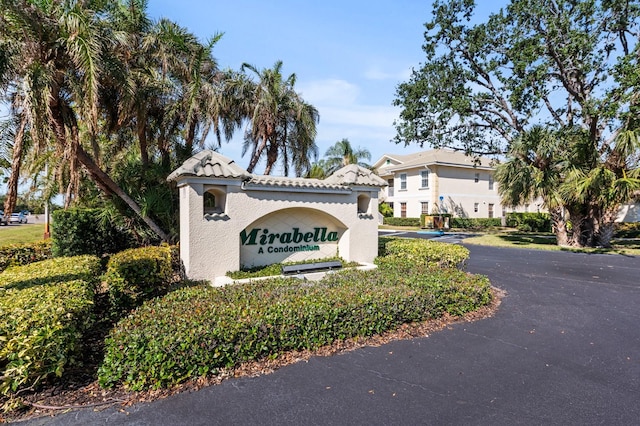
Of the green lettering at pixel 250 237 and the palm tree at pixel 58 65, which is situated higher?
the palm tree at pixel 58 65

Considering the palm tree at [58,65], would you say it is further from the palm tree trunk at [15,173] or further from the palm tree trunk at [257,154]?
the palm tree trunk at [257,154]

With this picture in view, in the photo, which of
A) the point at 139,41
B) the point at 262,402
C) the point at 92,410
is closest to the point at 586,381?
the point at 262,402

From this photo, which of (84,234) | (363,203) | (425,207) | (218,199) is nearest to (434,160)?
(425,207)

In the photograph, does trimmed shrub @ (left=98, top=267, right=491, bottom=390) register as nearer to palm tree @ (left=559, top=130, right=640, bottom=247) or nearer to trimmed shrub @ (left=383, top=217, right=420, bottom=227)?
→ palm tree @ (left=559, top=130, right=640, bottom=247)

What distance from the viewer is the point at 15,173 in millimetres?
6547

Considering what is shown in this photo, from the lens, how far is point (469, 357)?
189 inches

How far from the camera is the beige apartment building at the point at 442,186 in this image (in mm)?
32500

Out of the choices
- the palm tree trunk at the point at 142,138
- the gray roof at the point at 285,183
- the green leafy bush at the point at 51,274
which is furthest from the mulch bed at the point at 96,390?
the palm tree trunk at the point at 142,138

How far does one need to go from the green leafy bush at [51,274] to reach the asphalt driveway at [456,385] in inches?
116

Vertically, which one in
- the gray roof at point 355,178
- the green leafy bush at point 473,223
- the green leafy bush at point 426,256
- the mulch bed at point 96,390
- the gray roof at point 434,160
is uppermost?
the gray roof at point 434,160

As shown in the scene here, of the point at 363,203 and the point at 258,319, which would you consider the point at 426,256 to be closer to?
the point at 363,203

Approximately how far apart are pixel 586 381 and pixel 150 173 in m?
11.5

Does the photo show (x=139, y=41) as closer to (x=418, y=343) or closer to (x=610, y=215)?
(x=418, y=343)

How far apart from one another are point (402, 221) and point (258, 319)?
1226 inches
